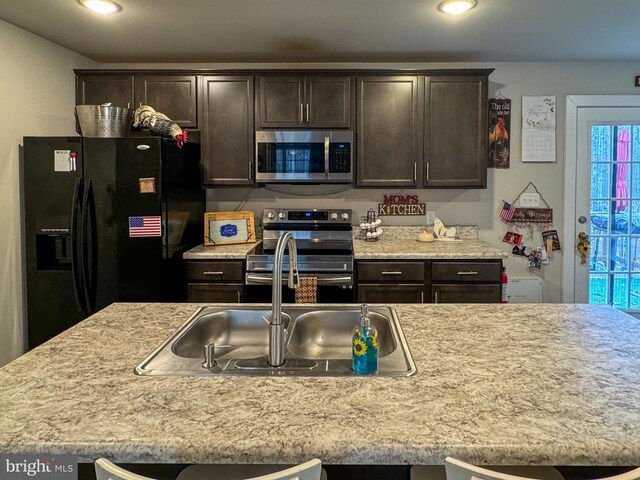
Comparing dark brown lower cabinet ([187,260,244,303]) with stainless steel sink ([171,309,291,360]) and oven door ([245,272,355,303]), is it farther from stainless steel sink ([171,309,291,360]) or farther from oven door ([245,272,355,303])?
stainless steel sink ([171,309,291,360])

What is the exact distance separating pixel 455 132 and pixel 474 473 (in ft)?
9.51

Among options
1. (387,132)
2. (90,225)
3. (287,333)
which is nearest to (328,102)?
(387,132)

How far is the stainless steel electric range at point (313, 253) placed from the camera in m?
2.94

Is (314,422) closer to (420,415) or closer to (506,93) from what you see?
(420,415)

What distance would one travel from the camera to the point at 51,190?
8.86ft

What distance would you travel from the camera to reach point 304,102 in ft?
10.7

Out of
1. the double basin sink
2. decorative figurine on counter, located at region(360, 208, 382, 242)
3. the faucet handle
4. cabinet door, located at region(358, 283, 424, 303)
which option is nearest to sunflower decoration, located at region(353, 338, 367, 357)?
the double basin sink

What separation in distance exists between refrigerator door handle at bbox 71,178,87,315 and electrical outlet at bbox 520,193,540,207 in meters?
3.28

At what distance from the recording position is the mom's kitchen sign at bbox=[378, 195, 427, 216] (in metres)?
3.60

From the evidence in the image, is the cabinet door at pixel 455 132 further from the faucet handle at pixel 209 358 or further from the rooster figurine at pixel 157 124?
the faucet handle at pixel 209 358

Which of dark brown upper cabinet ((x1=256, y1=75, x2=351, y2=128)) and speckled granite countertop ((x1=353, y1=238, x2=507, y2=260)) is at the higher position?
dark brown upper cabinet ((x1=256, y1=75, x2=351, y2=128))

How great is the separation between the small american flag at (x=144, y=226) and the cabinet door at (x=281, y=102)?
3.61 ft

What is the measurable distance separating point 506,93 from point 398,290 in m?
1.91

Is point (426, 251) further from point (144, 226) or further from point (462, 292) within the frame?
point (144, 226)
